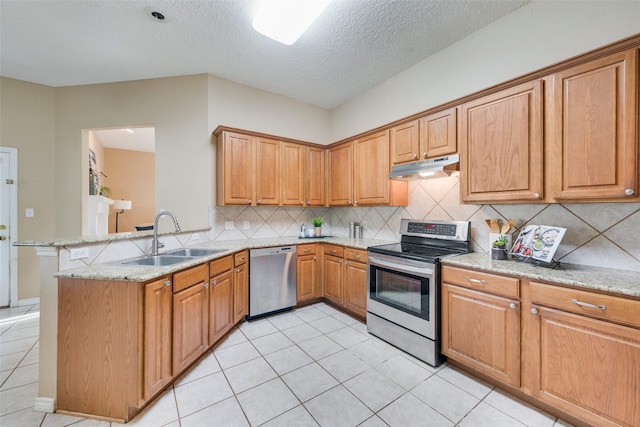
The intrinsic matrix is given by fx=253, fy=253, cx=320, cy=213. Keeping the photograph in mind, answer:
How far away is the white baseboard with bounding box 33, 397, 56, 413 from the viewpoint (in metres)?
1.62

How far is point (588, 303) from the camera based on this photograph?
1.41 m

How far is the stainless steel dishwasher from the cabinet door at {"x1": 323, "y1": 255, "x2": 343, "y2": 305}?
1.46 ft

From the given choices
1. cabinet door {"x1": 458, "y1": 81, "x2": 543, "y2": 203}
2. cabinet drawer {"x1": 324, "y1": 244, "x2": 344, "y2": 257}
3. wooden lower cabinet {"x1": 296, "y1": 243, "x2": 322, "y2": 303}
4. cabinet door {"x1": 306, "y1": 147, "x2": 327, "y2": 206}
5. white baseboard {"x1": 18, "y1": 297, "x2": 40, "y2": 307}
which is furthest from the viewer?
cabinet door {"x1": 306, "y1": 147, "x2": 327, "y2": 206}

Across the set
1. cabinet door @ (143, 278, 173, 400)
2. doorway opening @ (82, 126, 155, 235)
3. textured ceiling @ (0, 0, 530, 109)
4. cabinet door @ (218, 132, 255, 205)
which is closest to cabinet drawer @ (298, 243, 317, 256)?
cabinet door @ (218, 132, 255, 205)

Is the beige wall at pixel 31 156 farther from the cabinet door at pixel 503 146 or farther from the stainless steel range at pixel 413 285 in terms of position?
the cabinet door at pixel 503 146

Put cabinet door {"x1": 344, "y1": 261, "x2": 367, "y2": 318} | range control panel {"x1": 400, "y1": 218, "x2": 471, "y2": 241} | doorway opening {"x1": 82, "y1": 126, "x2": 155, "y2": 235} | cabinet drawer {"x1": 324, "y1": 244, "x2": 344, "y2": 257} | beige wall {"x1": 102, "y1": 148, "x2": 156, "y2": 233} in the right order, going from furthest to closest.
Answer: beige wall {"x1": 102, "y1": 148, "x2": 156, "y2": 233} < doorway opening {"x1": 82, "y1": 126, "x2": 155, "y2": 235} < cabinet drawer {"x1": 324, "y1": 244, "x2": 344, "y2": 257} < cabinet door {"x1": 344, "y1": 261, "x2": 367, "y2": 318} < range control panel {"x1": 400, "y1": 218, "x2": 471, "y2": 241}

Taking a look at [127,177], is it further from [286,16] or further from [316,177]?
[286,16]

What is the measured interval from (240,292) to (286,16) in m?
2.61

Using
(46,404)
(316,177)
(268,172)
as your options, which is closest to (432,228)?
(316,177)

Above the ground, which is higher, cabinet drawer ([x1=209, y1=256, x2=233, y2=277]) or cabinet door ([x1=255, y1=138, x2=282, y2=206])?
cabinet door ([x1=255, y1=138, x2=282, y2=206])

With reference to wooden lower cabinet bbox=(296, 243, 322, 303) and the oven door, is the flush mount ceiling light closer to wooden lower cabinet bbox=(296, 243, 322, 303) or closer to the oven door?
the oven door

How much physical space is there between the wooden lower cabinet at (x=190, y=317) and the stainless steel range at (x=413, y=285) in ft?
5.19

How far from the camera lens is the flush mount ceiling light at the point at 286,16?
6.16ft

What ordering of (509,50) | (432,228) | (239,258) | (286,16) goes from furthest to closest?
(239,258)
(432,228)
(509,50)
(286,16)
